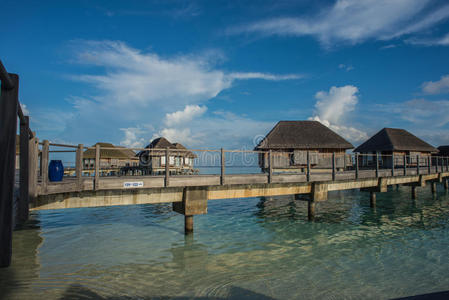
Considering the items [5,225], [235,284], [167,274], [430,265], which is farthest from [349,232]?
[5,225]

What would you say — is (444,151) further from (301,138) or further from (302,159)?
(302,159)

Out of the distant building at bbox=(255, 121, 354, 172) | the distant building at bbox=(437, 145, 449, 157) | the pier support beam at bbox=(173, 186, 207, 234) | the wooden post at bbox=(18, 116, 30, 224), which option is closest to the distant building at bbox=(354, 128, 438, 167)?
the distant building at bbox=(255, 121, 354, 172)

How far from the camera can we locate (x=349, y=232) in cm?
1226

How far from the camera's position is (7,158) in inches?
101

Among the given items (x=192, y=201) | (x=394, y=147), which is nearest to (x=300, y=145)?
(x=394, y=147)

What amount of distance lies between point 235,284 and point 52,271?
5421mm

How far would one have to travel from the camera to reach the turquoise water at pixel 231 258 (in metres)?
6.62

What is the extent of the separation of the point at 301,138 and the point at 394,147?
534 inches

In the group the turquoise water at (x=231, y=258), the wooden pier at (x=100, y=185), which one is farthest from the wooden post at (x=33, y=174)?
the turquoise water at (x=231, y=258)

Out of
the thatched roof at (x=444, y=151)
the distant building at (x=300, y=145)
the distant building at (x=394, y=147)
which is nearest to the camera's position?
the distant building at (x=300, y=145)

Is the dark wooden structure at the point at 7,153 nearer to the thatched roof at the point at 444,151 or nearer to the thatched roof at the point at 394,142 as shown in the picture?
the thatched roof at the point at 394,142

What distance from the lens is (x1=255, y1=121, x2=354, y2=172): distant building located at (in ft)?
88.6

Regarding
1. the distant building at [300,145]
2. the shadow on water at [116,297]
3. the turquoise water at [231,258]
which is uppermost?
the distant building at [300,145]

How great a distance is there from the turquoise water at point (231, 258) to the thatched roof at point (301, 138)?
1266cm
